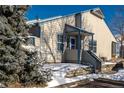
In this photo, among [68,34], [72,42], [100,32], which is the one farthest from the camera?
[100,32]

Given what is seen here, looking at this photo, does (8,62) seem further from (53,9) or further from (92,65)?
(53,9)

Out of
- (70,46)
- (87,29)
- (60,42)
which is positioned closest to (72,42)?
(70,46)

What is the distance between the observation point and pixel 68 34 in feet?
65.5

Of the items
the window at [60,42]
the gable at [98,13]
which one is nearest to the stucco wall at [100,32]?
the gable at [98,13]

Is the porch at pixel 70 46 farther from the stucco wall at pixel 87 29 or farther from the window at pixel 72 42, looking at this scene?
the stucco wall at pixel 87 29

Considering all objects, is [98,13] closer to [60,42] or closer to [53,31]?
[60,42]

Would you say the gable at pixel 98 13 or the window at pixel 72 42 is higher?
the gable at pixel 98 13

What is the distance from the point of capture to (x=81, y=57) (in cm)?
1983

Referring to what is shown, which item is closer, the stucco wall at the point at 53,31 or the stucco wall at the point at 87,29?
the stucco wall at the point at 53,31

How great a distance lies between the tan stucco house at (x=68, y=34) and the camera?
17.2 meters

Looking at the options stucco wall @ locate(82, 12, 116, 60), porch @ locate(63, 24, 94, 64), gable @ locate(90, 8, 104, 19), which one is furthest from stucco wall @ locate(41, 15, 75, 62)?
gable @ locate(90, 8, 104, 19)

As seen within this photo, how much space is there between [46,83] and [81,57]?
989cm

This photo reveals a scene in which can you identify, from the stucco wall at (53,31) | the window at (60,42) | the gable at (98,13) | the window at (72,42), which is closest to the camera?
the stucco wall at (53,31)
